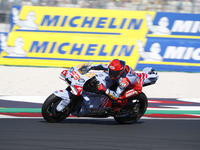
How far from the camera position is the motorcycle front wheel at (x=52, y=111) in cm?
544

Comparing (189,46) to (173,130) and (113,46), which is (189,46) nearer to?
(113,46)

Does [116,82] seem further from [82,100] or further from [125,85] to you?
[82,100]

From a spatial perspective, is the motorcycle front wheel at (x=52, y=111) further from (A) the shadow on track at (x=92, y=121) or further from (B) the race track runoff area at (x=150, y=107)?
(B) the race track runoff area at (x=150, y=107)

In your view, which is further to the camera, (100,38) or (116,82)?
(100,38)

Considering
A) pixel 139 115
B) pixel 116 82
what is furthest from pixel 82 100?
pixel 139 115

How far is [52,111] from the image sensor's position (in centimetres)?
560

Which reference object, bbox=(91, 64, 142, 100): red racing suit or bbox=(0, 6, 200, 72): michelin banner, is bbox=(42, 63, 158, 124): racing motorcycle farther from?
bbox=(0, 6, 200, 72): michelin banner

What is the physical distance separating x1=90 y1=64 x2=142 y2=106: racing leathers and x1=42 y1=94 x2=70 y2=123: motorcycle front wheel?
0.84 m

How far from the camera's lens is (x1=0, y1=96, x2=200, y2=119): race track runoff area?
688 centimetres

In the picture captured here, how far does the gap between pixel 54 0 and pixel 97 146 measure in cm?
893

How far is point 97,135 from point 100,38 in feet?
24.2

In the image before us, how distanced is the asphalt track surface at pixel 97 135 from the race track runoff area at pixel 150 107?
51 cm

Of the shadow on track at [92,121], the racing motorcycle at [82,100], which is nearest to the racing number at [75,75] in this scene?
the racing motorcycle at [82,100]

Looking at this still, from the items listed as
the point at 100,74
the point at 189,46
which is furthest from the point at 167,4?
the point at 100,74
